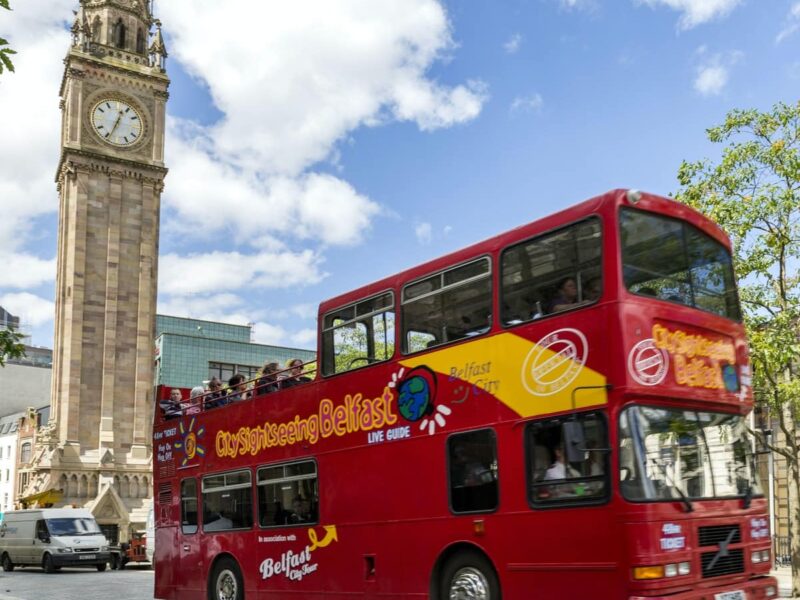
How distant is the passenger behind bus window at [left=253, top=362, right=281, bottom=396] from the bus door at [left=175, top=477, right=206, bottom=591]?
2643mm

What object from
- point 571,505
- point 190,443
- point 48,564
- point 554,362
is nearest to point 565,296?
point 554,362

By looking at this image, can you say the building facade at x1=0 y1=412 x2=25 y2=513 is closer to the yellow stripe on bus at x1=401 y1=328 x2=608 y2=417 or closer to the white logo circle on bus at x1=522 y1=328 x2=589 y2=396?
the yellow stripe on bus at x1=401 y1=328 x2=608 y2=417

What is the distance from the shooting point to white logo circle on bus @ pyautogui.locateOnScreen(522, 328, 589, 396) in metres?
9.35

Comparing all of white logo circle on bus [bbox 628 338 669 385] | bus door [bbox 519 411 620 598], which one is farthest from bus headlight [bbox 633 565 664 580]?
white logo circle on bus [bbox 628 338 669 385]

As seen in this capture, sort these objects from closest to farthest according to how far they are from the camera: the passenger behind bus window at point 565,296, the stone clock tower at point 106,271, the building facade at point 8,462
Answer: the passenger behind bus window at point 565,296, the stone clock tower at point 106,271, the building facade at point 8,462

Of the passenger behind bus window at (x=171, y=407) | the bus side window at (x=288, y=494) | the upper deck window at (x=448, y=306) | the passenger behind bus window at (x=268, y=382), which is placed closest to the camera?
the upper deck window at (x=448, y=306)

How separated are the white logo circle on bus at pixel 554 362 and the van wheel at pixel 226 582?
7.32 meters

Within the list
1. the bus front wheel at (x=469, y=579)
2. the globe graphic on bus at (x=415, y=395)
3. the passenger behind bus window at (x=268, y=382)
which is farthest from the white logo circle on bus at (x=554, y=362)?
the passenger behind bus window at (x=268, y=382)

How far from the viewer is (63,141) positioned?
179ft

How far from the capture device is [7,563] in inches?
1347

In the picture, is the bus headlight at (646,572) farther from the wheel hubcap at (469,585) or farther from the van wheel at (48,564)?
the van wheel at (48,564)

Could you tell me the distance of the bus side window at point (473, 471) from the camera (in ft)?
33.3

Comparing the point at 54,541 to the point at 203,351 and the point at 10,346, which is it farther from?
the point at 203,351

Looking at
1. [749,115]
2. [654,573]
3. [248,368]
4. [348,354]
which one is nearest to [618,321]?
[654,573]
